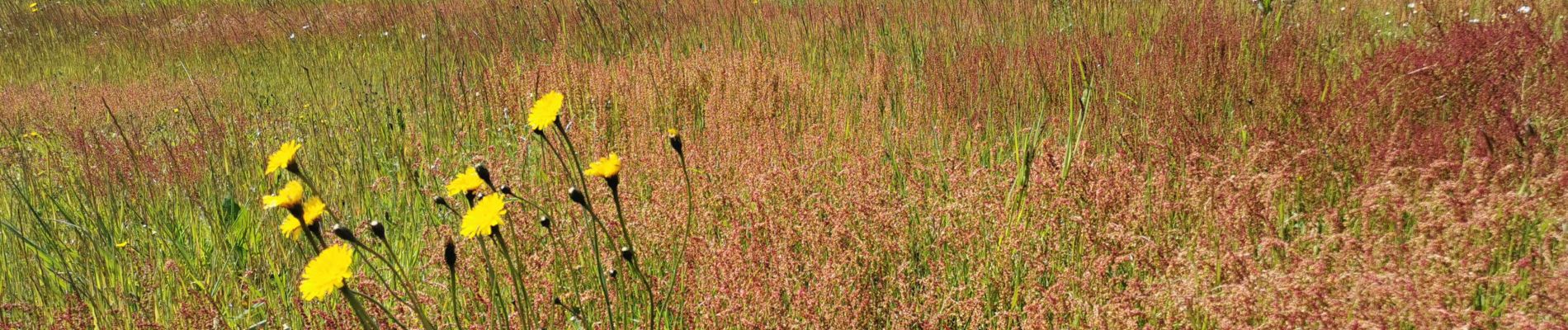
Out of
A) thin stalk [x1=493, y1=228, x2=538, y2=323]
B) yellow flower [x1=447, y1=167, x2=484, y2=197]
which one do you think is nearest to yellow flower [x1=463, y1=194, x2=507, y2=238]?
thin stalk [x1=493, y1=228, x2=538, y2=323]

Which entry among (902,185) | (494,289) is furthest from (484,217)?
(902,185)

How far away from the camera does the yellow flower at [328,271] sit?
107 centimetres

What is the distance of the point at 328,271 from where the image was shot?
1.10 metres

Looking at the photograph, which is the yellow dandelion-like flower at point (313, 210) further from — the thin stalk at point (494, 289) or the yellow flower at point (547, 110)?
the yellow flower at point (547, 110)

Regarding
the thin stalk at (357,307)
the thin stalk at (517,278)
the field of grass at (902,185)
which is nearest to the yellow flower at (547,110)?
the field of grass at (902,185)

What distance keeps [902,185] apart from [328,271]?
60.0 inches

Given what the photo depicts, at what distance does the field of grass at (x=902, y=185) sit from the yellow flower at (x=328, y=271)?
2.0 inches

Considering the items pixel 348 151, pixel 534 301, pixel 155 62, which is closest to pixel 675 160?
pixel 534 301

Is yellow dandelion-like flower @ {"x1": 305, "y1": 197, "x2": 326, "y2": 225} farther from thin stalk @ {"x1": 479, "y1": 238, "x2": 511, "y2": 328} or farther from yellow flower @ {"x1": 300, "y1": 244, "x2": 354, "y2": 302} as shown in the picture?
thin stalk @ {"x1": 479, "y1": 238, "x2": 511, "y2": 328}

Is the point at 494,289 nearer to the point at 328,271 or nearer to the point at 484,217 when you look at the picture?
the point at 484,217

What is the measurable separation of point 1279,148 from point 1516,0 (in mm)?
2227

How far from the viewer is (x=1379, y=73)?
258 cm

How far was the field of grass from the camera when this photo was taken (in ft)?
5.21

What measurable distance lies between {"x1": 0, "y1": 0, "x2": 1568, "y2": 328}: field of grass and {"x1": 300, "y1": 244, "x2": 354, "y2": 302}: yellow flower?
0.16 feet
